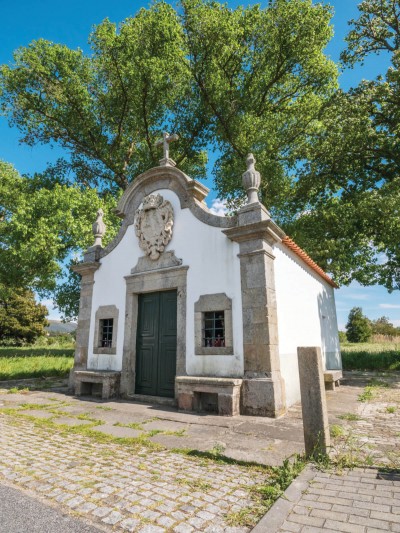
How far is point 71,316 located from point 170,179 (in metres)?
11.0

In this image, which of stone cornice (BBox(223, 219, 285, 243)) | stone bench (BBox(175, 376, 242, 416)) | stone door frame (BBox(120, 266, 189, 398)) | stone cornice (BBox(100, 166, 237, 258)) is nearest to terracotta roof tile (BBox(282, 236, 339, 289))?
stone cornice (BBox(223, 219, 285, 243))

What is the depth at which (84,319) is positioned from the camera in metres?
9.80

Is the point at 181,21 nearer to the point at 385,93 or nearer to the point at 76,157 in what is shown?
the point at 76,157

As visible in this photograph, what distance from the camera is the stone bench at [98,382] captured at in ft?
26.8

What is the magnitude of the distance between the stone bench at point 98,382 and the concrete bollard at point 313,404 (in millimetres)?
5712

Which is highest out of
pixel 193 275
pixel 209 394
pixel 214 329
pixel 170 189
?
pixel 170 189

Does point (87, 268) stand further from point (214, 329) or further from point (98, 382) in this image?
point (214, 329)

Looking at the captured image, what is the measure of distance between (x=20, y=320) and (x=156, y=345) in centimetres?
2863

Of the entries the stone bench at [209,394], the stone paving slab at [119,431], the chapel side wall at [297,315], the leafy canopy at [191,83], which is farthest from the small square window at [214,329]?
the leafy canopy at [191,83]

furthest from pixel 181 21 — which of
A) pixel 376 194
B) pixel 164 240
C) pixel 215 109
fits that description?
pixel 164 240

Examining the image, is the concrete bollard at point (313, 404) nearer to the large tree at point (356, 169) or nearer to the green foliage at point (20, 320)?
the large tree at point (356, 169)

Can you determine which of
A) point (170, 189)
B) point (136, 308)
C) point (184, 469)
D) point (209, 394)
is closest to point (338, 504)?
point (184, 469)

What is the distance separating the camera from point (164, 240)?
8.48m

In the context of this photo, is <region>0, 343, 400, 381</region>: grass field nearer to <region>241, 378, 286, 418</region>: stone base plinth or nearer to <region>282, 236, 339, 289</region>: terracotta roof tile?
<region>282, 236, 339, 289</region>: terracotta roof tile
